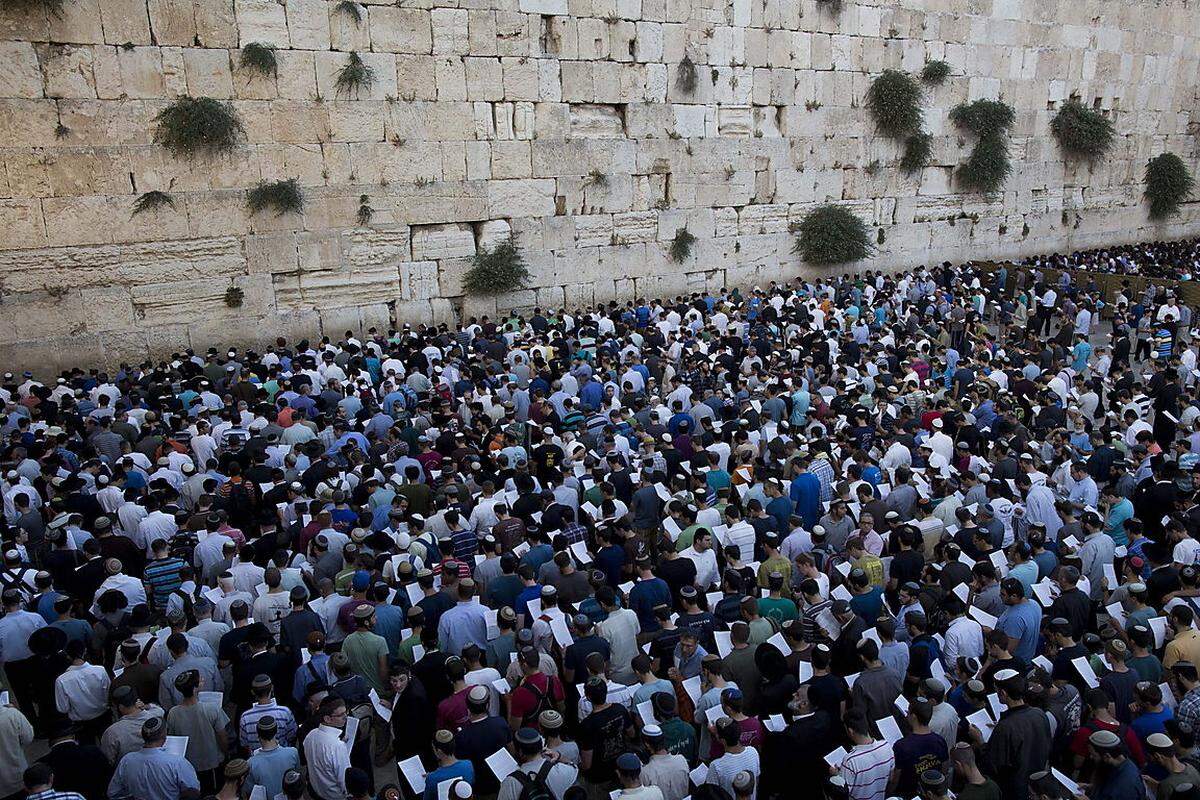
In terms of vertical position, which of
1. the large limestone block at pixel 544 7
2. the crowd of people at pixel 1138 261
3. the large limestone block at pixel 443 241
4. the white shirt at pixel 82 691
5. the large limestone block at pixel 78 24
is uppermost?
the large limestone block at pixel 544 7

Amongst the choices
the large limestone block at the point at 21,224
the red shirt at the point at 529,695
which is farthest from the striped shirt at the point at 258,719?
the large limestone block at the point at 21,224

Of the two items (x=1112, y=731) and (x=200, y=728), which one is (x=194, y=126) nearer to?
→ (x=200, y=728)

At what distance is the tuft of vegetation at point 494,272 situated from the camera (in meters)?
17.6

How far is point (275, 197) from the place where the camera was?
1550 cm

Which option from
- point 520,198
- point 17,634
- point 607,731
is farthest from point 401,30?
point 607,731

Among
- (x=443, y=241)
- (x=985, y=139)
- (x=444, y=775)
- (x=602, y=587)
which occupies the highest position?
(x=985, y=139)

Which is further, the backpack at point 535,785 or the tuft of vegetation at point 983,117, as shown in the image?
the tuft of vegetation at point 983,117

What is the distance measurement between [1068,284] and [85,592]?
20877 millimetres

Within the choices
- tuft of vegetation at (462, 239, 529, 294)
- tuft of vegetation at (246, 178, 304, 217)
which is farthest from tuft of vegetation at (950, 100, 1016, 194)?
tuft of vegetation at (246, 178, 304, 217)

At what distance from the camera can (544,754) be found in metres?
4.86

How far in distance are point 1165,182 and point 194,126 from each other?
Result: 28.5 m

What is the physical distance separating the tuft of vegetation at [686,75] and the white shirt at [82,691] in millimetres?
17124

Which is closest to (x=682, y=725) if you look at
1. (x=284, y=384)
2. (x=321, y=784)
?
(x=321, y=784)

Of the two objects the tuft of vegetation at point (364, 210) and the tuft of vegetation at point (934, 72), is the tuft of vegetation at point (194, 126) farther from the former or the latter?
the tuft of vegetation at point (934, 72)
